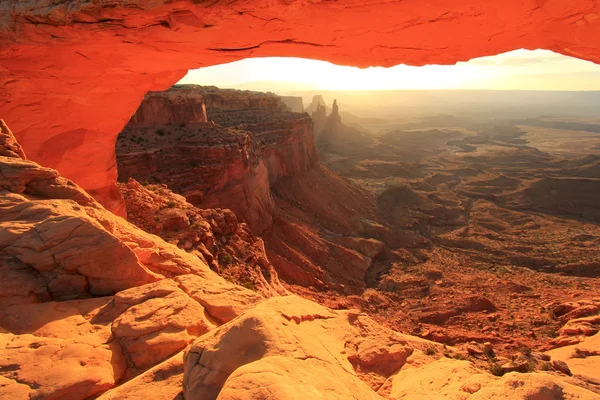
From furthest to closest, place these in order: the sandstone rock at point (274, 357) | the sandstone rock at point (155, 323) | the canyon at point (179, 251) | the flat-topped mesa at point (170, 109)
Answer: the flat-topped mesa at point (170, 109) → the sandstone rock at point (155, 323) → the canyon at point (179, 251) → the sandstone rock at point (274, 357)

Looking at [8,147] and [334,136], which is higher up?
[334,136]

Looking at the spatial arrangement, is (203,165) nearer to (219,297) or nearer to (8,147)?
(8,147)

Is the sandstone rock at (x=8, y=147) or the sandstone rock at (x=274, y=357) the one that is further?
the sandstone rock at (x=8, y=147)

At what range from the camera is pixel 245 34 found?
16.1ft

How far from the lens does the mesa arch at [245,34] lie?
13.6ft

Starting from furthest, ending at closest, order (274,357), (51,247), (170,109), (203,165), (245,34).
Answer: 1. (170,109)
2. (203,165)
3. (245,34)
4. (51,247)
5. (274,357)

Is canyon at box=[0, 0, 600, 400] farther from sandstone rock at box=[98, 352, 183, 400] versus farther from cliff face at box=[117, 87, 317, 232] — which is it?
cliff face at box=[117, 87, 317, 232]

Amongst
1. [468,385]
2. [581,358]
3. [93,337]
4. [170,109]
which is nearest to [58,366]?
[93,337]

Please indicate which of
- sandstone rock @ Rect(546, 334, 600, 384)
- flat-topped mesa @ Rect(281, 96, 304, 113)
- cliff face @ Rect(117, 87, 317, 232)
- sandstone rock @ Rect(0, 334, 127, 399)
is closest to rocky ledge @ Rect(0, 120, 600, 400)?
sandstone rock @ Rect(0, 334, 127, 399)

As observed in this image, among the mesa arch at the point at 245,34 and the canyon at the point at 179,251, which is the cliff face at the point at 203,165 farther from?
the mesa arch at the point at 245,34

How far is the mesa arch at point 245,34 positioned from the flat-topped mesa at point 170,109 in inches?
724

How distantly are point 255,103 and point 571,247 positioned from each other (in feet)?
107

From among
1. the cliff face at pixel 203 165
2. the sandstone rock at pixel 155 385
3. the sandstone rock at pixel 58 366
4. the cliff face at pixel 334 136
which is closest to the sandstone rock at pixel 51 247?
the sandstone rock at pixel 58 366

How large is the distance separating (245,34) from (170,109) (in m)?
22.8
